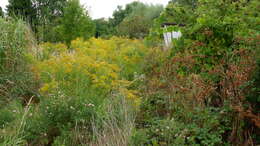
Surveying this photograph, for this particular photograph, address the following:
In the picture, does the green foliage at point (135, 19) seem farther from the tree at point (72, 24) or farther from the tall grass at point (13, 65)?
the tall grass at point (13, 65)

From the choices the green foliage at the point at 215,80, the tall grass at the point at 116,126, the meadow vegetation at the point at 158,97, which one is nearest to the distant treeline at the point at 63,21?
the meadow vegetation at the point at 158,97

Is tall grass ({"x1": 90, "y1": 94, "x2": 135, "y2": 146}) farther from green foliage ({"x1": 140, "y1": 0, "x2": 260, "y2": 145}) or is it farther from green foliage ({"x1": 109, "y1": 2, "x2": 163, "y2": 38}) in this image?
green foliage ({"x1": 109, "y1": 2, "x2": 163, "y2": 38})

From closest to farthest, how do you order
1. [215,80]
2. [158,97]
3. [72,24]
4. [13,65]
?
[215,80]
[158,97]
[13,65]
[72,24]

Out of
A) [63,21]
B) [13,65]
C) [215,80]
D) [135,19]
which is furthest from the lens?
[135,19]

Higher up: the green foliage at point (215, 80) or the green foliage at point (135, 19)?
the green foliage at point (135, 19)

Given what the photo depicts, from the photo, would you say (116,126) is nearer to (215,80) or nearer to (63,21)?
(215,80)

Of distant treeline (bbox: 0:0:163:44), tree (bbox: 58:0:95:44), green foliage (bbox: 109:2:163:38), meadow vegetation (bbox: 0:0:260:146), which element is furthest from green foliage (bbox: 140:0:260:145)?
green foliage (bbox: 109:2:163:38)

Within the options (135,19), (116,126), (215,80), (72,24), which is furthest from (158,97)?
(135,19)

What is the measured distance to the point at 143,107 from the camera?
3314 mm

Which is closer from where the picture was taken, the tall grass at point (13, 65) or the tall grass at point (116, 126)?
the tall grass at point (116, 126)

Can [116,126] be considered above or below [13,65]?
below

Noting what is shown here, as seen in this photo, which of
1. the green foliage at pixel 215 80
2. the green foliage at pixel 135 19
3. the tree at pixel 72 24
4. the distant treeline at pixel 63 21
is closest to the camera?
A: the green foliage at pixel 215 80

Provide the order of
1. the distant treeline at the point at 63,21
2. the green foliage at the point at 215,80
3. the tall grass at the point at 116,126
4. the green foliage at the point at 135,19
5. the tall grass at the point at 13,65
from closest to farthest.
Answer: the green foliage at the point at 215,80, the tall grass at the point at 116,126, the tall grass at the point at 13,65, the distant treeline at the point at 63,21, the green foliage at the point at 135,19

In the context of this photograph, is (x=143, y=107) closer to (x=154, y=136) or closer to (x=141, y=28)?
(x=154, y=136)
